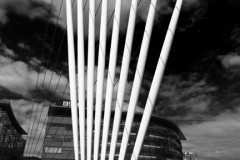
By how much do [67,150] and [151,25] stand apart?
65941 millimetres

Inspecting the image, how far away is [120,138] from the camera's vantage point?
7025cm

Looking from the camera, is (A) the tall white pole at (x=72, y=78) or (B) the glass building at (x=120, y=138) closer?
(A) the tall white pole at (x=72, y=78)

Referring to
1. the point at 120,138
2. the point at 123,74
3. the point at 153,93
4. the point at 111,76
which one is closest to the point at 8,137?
the point at 120,138

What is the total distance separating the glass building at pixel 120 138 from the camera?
67.3 metres

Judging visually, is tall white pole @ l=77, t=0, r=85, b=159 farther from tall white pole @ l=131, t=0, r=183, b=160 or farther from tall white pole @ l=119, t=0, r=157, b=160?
tall white pole @ l=131, t=0, r=183, b=160

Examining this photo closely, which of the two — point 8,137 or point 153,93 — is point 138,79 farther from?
point 8,137

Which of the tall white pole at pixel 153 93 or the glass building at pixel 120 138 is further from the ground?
the glass building at pixel 120 138

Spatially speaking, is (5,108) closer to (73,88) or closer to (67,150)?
(67,150)

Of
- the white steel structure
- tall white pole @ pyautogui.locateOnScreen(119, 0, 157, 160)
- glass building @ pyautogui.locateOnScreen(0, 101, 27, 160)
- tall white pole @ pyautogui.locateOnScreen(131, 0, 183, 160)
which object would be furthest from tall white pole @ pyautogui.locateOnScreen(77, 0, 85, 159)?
glass building @ pyautogui.locateOnScreen(0, 101, 27, 160)

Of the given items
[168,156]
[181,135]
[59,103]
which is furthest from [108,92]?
[181,135]

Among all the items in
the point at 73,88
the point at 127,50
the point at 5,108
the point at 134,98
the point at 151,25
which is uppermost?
the point at 5,108

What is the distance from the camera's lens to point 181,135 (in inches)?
4348

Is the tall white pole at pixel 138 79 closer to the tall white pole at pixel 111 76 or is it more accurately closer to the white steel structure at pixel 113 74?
the white steel structure at pixel 113 74

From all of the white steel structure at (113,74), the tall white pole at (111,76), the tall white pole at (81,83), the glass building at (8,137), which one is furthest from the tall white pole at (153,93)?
the glass building at (8,137)
